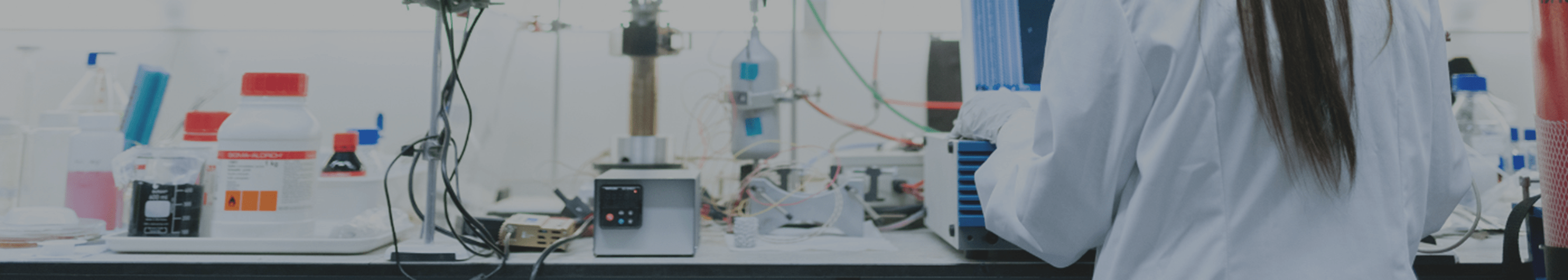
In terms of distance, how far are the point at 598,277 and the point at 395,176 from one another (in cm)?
66

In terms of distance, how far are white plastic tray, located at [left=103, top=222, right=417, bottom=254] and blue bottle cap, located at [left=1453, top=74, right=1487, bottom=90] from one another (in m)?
1.81

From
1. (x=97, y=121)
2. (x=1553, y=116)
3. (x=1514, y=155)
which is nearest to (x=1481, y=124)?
(x=1514, y=155)

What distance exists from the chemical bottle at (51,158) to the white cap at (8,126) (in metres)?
0.04

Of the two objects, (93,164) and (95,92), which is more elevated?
(95,92)

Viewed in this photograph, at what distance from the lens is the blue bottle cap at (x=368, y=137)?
3.81 feet

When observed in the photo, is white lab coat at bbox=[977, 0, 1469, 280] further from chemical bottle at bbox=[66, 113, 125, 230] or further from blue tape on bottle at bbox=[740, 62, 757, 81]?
chemical bottle at bbox=[66, 113, 125, 230]

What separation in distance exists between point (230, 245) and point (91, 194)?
1.12 feet

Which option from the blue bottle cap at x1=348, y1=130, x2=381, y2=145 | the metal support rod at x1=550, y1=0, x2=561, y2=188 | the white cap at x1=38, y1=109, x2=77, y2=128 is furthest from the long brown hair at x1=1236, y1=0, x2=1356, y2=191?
the metal support rod at x1=550, y1=0, x2=561, y2=188

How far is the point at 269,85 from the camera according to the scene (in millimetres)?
920

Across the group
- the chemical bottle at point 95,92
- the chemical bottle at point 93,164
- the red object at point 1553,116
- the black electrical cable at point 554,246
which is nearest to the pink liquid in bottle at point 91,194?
the chemical bottle at point 93,164


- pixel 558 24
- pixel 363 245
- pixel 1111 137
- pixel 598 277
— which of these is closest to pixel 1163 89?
pixel 1111 137

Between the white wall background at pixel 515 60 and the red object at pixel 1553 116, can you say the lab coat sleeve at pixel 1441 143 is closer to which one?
the red object at pixel 1553 116

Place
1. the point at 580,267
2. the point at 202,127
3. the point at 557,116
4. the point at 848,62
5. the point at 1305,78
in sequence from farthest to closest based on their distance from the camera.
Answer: the point at 557,116
the point at 848,62
the point at 202,127
the point at 580,267
the point at 1305,78

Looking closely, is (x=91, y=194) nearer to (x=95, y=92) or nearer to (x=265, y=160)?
(x=95, y=92)
